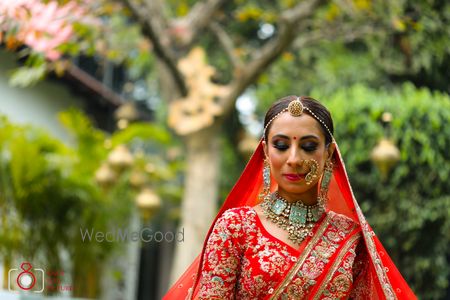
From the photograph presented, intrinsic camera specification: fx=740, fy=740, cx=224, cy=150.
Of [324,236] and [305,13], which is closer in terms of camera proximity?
[324,236]

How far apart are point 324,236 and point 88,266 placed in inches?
255

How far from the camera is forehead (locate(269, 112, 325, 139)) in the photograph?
2479mm

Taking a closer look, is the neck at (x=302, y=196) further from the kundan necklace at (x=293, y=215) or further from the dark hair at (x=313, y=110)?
the dark hair at (x=313, y=110)

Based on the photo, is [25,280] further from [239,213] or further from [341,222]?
[341,222]

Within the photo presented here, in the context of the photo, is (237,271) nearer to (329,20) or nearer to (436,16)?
(436,16)

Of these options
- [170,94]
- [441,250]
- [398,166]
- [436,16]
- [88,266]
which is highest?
[436,16]

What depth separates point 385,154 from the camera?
568 cm

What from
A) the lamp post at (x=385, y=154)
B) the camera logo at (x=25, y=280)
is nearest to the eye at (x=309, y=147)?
the camera logo at (x=25, y=280)

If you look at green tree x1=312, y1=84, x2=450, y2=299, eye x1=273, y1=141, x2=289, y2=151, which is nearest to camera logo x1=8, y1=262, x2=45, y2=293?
eye x1=273, y1=141, x2=289, y2=151

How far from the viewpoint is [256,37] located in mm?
10180

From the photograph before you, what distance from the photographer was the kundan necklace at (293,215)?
2495 millimetres

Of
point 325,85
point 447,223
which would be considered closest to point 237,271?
point 447,223

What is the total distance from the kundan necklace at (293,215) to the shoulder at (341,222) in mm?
43

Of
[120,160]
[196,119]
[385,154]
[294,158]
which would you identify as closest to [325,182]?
[294,158]
